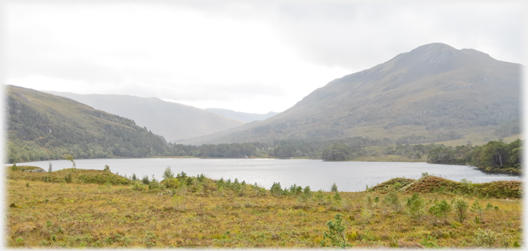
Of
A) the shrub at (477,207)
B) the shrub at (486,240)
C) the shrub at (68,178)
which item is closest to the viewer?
the shrub at (486,240)

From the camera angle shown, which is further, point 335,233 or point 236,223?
point 236,223

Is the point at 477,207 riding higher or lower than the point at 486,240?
lower

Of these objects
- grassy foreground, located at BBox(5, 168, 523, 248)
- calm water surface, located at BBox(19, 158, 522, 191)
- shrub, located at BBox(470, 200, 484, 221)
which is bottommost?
calm water surface, located at BBox(19, 158, 522, 191)

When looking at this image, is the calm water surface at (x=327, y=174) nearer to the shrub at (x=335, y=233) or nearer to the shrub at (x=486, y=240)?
the shrub at (x=486, y=240)

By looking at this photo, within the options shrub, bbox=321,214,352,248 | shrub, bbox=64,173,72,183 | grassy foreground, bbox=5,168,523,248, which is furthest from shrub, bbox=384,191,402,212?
shrub, bbox=64,173,72,183

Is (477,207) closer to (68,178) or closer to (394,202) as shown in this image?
(394,202)

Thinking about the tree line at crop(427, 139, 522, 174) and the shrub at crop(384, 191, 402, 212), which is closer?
the shrub at crop(384, 191, 402, 212)

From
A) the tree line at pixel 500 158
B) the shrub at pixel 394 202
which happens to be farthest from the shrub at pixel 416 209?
the tree line at pixel 500 158

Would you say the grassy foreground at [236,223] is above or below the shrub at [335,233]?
below

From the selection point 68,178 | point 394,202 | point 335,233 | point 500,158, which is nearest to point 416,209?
point 394,202

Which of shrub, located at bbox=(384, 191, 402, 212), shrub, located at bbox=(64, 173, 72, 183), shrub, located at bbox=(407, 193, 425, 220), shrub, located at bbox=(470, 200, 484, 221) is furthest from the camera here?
shrub, located at bbox=(64, 173, 72, 183)

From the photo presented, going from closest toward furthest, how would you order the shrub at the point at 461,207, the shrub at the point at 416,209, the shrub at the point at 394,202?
the shrub at the point at 461,207, the shrub at the point at 416,209, the shrub at the point at 394,202

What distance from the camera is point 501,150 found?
109 meters

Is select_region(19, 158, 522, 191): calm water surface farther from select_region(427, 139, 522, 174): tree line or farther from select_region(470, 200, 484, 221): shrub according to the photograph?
select_region(470, 200, 484, 221): shrub
